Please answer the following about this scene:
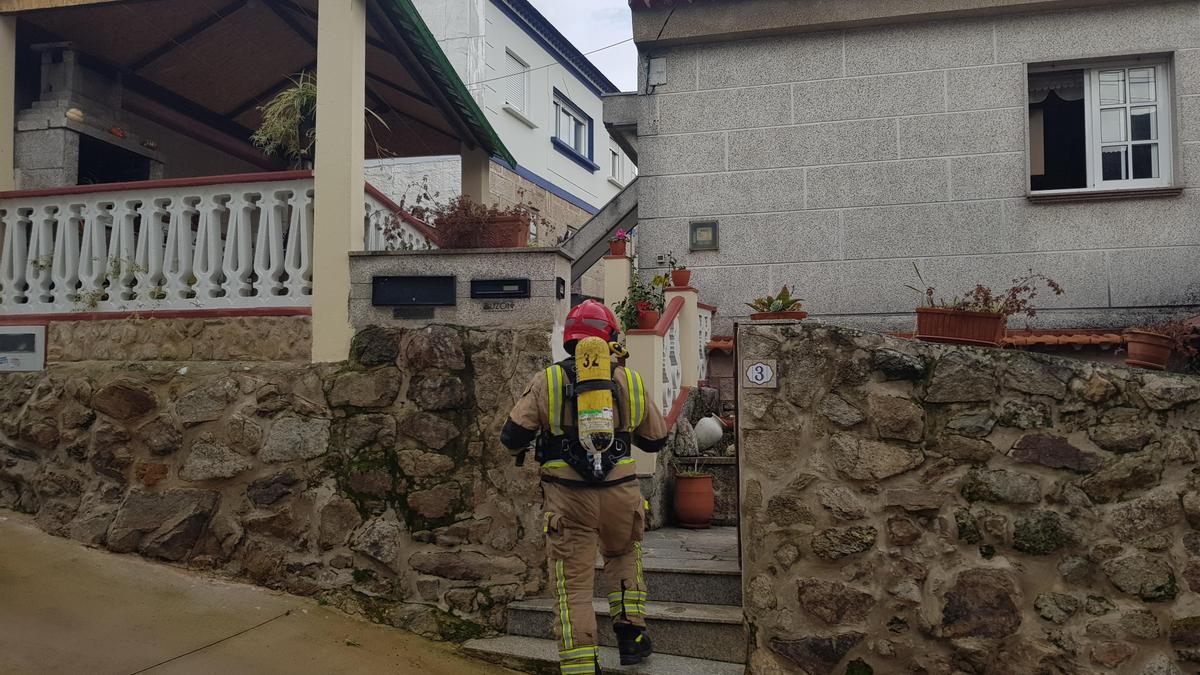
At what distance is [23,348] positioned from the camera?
21.7ft

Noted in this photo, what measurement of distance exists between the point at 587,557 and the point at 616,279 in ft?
14.5

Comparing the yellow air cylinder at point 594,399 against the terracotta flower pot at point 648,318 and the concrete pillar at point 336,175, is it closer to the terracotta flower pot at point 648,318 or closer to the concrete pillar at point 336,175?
the concrete pillar at point 336,175

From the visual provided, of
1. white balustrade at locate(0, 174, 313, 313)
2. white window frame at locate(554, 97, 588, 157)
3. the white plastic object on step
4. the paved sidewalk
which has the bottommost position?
the paved sidewalk

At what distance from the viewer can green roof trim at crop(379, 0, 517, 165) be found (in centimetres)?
665

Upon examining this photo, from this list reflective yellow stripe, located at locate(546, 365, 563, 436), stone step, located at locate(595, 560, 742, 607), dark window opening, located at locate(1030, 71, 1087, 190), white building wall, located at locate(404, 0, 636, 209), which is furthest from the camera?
white building wall, located at locate(404, 0, 636, 209)

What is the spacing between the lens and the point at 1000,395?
4.69 m

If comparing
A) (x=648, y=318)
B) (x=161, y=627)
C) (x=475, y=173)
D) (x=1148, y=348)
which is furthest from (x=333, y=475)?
(x=1148, y=348)

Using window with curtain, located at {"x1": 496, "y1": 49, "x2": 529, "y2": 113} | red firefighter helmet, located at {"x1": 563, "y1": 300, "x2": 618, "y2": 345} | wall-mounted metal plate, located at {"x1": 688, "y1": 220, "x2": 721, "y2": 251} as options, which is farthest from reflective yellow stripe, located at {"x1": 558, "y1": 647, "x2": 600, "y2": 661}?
window with curtain, located at {"x1": 496, "y1": 49, "x2": 529, "y2": 113}

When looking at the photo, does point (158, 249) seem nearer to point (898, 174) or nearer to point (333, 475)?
point (333, 475)

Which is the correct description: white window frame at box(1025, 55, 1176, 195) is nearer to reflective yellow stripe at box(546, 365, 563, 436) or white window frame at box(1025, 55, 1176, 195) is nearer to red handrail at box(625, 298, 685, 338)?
red handrail at box(625, 298, 685, 338)

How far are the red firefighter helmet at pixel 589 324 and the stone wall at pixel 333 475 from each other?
801 millimetres

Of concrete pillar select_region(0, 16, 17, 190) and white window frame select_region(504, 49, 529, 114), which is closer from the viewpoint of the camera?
concrete pillar select_region(0, 16, 17, 190)

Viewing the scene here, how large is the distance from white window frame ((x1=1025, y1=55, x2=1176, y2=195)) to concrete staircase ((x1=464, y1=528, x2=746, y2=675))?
18.3 feet

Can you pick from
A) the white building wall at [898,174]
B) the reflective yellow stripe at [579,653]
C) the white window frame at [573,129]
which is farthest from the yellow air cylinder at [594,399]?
the white window frame at [573,129]
